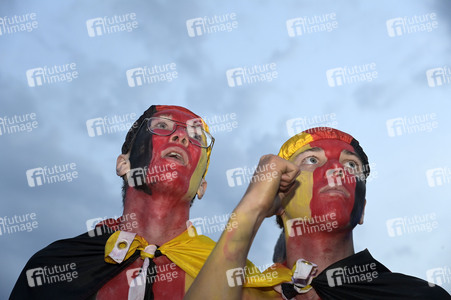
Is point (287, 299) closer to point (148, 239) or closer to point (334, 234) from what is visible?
point (334, 234)

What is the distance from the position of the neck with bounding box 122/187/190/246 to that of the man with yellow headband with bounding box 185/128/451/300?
42.8 inches

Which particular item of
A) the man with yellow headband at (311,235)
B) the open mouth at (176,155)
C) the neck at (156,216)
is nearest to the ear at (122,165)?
the neck at (156,216)

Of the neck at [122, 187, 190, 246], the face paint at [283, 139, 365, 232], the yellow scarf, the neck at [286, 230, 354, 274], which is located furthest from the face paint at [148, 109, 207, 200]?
the neck at [286, 230, 354, 274]

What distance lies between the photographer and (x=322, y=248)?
212 inches

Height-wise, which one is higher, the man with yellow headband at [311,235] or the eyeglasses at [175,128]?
the eyeglasses at [175,128]

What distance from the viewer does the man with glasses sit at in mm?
5121

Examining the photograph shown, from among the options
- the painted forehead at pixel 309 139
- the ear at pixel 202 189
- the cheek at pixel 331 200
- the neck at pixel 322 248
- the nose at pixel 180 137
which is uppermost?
the nose at pixel 180 137

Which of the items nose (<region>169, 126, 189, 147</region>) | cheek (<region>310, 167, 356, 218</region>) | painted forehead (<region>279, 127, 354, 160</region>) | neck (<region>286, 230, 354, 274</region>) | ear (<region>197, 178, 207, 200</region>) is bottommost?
neck (<region>286, 230, 354, 274</region>)

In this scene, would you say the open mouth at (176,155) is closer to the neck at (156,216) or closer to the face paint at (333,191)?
the neck at (156,216)

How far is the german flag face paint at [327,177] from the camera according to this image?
5.38 metres

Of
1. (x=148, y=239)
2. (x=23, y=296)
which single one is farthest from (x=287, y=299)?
(x=23, y=296)

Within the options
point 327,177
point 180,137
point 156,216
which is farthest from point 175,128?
point 327,177

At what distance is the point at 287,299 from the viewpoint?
502 cm

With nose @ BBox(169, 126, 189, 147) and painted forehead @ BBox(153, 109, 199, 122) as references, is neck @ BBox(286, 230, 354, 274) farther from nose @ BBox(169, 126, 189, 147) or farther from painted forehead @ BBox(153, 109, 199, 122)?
painted forehead @ BBox(153, 109, 199, 122)
